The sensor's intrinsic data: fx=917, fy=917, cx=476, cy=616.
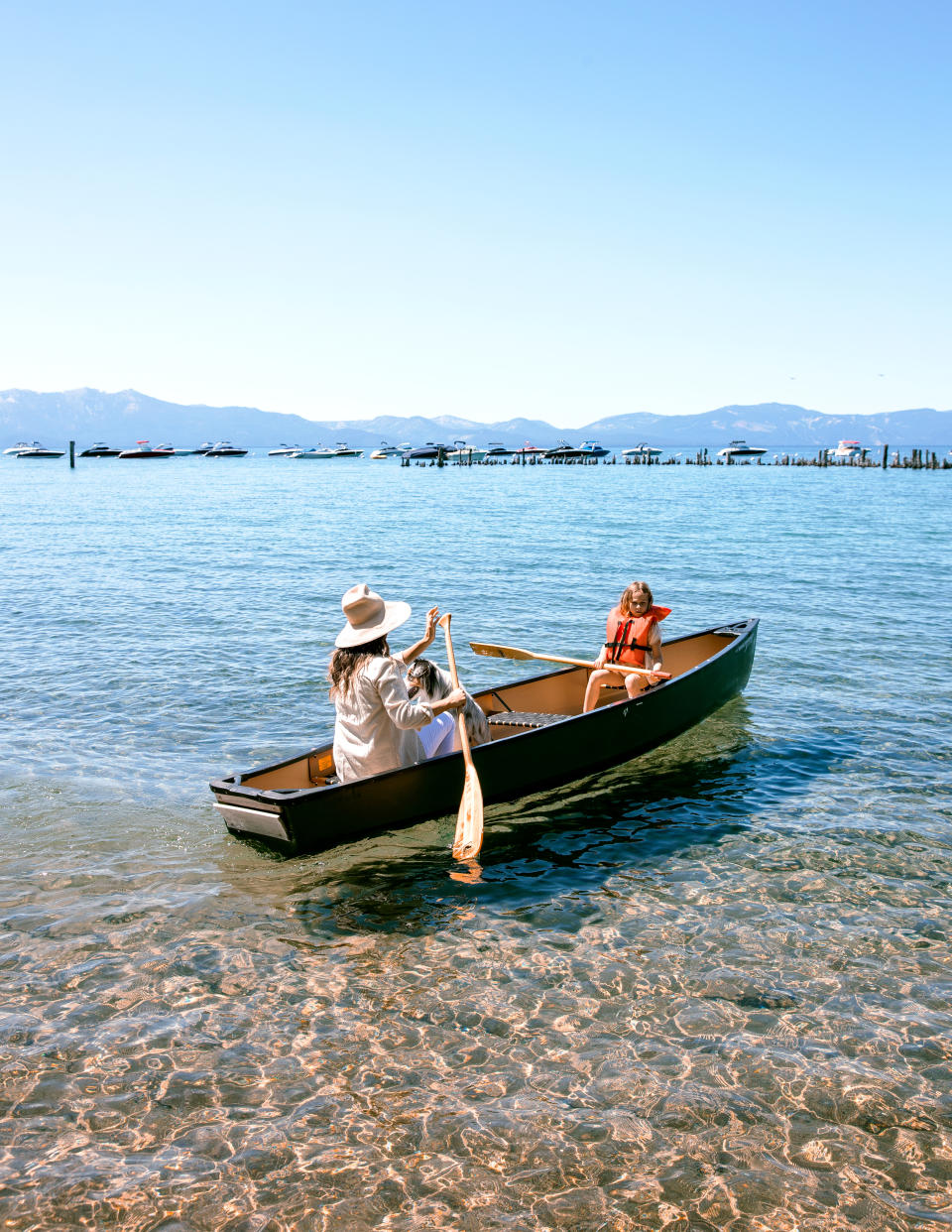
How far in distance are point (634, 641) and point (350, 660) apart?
4.16 meters

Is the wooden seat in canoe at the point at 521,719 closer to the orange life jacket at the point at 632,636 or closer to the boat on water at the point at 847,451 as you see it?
the orange life jacket at the point at 632,636

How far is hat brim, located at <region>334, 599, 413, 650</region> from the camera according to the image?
6.62 metres

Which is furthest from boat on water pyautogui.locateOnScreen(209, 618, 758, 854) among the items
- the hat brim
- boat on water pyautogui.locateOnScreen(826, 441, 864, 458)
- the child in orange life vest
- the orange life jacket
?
boat on water pyautogui.locateOnScreen(826, 441, 864, 458)

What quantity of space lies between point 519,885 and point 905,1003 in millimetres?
2682

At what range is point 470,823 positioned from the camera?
716 cm

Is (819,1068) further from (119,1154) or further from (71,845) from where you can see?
(71,845)

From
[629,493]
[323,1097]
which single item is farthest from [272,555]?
[629,493]

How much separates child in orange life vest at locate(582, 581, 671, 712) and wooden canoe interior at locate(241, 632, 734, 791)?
1.37 feet

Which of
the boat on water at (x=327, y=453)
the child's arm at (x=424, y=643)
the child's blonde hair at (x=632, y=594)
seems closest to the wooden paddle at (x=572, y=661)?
the child's blonde hair at (x=632, y=594)

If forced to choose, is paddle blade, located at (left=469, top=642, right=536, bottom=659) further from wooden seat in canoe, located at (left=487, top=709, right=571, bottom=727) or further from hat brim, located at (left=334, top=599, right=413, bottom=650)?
hat brim, located at (left=334, top=599, right=413, bottom=650)

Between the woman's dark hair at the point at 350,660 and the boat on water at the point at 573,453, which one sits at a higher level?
the boat on water at the point at 573,453

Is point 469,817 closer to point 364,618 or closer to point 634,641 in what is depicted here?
point 364,618

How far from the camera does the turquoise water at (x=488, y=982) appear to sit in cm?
405

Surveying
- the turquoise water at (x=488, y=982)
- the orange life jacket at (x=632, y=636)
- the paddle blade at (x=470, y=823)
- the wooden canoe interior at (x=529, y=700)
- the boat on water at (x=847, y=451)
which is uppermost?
the boat on water at (x=847, y=451)
